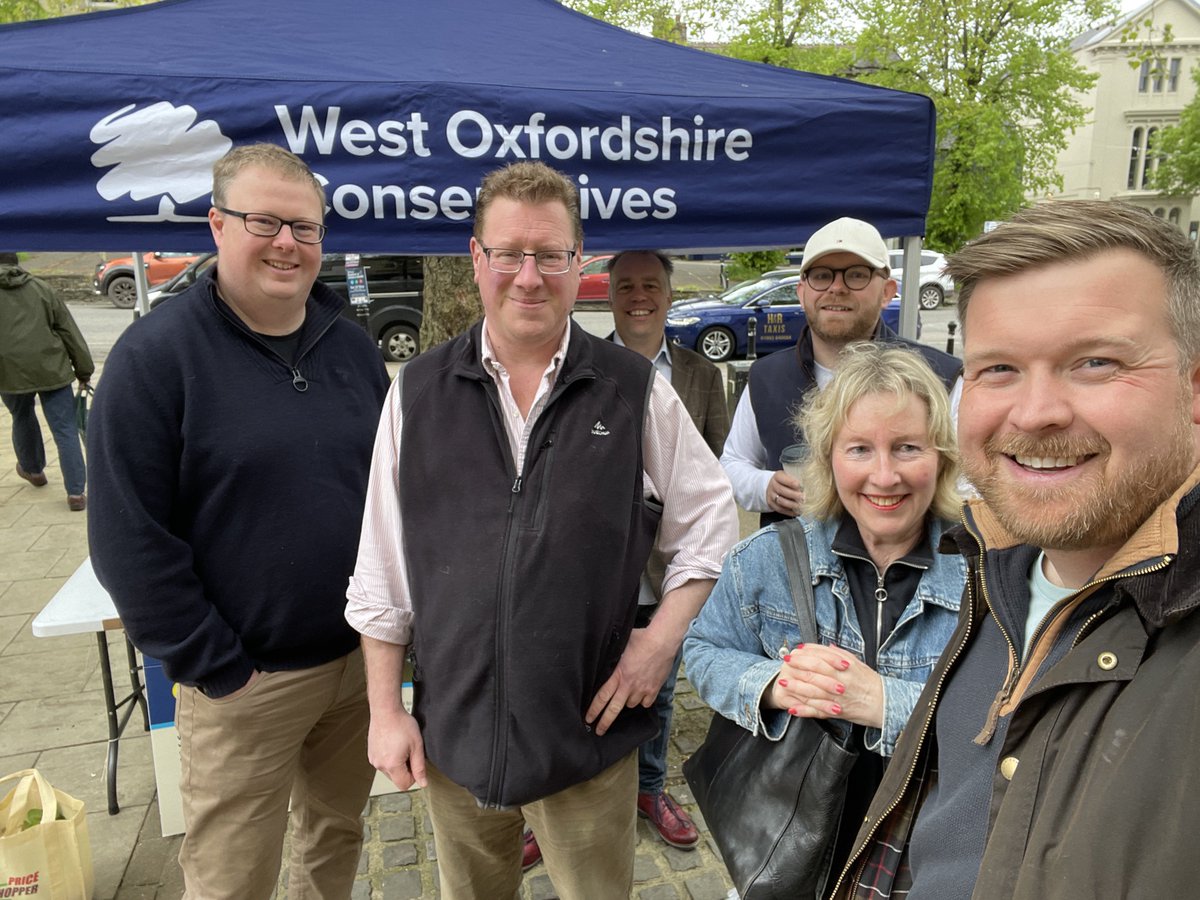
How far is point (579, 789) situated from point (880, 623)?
0.79m

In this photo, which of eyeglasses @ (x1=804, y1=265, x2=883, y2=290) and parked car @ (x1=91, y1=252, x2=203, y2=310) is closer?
eyeglasses @ (x1=804, y1=265, x2=883, y2=290)

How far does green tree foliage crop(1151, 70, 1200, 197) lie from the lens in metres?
33.0

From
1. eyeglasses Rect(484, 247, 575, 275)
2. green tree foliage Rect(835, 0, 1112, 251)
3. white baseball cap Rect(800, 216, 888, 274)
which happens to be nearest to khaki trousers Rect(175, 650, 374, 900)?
eyeglasses Rect(484, 247, 575, 275)

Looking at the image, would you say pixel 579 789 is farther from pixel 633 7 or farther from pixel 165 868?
pixel 633 7

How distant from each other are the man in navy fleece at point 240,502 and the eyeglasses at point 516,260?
1.98ft

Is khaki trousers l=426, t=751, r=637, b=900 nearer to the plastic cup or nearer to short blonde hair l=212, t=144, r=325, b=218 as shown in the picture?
the plastic cup

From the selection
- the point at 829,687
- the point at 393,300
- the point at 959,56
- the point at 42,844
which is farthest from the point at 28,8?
the point at 959,56

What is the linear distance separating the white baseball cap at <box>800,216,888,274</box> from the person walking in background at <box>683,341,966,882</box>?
2.45 ft

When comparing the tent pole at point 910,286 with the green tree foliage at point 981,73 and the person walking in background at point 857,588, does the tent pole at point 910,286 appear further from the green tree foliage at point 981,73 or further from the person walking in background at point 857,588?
the green tree foliage at point 981,73

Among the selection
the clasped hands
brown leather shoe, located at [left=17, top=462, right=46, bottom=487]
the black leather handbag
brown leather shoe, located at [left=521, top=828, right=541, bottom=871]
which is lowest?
brown leather shoe, located at [left=521, top=828, right=541, bottom=871]

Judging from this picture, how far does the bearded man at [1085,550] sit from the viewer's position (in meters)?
0.84

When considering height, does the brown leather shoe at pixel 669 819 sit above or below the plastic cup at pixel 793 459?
below

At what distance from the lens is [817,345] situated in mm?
2672

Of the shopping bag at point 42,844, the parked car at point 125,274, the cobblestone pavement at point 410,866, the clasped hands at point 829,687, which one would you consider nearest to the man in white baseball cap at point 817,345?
the clasped hands at point 829,687
